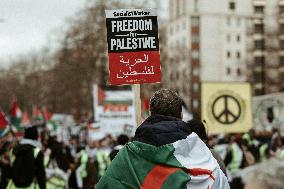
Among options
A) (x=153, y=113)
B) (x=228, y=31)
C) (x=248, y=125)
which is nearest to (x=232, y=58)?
(x=228, y=31)

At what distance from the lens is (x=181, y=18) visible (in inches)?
5039

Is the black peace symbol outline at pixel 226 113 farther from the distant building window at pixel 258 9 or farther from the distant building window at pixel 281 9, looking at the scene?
the distant building window at pixel 258 9

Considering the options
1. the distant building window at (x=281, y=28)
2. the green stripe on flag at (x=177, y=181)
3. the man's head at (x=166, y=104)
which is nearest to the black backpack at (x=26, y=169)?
the man's head at (x=166, y=104)

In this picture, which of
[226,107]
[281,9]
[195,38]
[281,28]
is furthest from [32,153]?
[195,38]

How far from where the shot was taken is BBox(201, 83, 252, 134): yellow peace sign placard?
14.6m

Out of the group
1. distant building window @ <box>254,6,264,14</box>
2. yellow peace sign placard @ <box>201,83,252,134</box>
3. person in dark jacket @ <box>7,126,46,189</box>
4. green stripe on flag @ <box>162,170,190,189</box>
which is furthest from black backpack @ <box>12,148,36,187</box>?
distant building window @ <box>254,6,264,14</box>

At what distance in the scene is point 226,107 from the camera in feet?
48.7

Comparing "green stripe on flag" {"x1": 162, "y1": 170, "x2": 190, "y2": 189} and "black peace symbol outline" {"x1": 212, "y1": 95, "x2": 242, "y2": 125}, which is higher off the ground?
"green stripe on flag" {"x1": 162, "y1": 170, "x2": 190, "y2": 189}

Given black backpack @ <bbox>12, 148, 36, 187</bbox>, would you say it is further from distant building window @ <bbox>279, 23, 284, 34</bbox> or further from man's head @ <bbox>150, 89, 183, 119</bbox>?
distant building window @ <bbox>279, 23, 284, 34</bbox>

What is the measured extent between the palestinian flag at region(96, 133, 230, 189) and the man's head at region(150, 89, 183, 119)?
24 centimetres

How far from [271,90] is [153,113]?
267 ft

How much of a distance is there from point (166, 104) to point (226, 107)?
33.8 feet

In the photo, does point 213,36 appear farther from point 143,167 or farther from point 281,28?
point 143,167

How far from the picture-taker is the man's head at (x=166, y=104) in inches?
182
